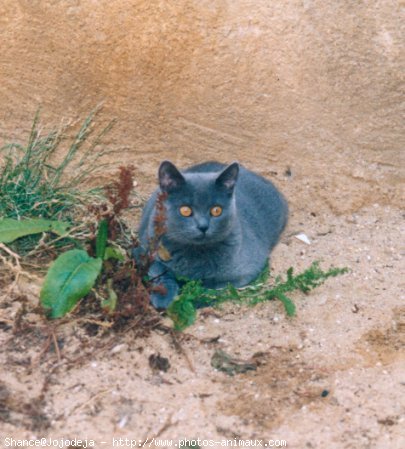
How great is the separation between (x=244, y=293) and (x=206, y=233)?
0.45 m

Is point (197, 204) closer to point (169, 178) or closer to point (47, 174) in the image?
point (169, 178)

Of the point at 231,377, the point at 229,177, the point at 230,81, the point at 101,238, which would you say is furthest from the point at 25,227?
the point at 230,81

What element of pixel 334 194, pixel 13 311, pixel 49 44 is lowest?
pixel 13 311

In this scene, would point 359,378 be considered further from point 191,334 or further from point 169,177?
point 169,177

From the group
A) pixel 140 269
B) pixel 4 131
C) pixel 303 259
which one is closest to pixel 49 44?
pixel 4 131

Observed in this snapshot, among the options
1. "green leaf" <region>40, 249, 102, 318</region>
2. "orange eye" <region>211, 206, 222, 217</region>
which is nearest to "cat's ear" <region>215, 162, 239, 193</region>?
"orange eye" <region>211, 206, 222, 217</region>

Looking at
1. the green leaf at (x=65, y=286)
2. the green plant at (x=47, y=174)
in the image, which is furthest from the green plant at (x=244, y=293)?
the green plant at (x=47, y=174)

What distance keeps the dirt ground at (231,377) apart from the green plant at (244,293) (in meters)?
0.06

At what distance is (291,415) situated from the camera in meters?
3.29

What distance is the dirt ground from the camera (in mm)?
3168

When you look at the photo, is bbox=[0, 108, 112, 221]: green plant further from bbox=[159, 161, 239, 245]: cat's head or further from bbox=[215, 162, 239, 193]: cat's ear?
bbox=[215, 162, 239, 193]: cat's ear

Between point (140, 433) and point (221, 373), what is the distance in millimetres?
A: 604

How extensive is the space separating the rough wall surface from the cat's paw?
1.19m

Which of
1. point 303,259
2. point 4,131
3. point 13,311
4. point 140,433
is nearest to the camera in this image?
point 140,433
